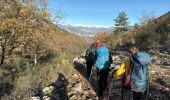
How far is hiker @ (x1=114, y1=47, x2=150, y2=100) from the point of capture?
360 inches

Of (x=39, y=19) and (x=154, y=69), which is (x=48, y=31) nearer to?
(x=39, y=19)

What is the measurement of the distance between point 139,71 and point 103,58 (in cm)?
270

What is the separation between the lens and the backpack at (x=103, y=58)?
11.9 metres

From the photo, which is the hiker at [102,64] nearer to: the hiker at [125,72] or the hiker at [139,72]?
the hiker at [125,72]

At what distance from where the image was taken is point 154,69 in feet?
52.4

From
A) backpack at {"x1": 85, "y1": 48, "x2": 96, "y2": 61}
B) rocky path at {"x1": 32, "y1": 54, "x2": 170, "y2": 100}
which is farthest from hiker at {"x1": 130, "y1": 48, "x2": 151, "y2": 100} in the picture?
backpack at {"x1": 85, "y1": 48, "x2": 96, "y2": 61}

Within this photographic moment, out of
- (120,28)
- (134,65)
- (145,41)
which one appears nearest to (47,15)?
(145,41)

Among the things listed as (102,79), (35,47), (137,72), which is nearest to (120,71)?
(137,72)

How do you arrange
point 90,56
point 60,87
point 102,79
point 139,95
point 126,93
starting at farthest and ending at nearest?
point 60,87 → point 90,56 → point 102,79 → point 126,93 → point 139,95

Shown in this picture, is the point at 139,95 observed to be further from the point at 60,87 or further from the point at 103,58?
the point at 60,87

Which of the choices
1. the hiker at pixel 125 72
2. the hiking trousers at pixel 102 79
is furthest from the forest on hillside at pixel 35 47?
the hiker at pixel 125 72

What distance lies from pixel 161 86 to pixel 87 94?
273 centimetres

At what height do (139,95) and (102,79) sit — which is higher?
(102,79)

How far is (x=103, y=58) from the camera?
11852 millimetres
